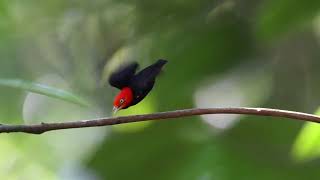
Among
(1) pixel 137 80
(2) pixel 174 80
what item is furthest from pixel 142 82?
(2) pixel 174 80

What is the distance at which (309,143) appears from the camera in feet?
1.58


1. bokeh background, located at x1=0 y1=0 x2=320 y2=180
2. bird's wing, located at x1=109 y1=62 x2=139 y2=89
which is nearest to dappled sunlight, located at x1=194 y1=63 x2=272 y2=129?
bokeh background, located at x1=0 y1=0 x2=320 y2=180

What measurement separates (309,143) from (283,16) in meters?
0.13

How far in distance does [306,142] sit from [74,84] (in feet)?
0.70

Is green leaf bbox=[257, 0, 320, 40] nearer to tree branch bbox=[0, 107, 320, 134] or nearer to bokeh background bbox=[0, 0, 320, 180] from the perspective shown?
bokeh background bbox=[0, 0, 320, 180]

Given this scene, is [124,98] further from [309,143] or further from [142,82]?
[309,143]

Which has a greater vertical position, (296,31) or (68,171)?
(296,31)

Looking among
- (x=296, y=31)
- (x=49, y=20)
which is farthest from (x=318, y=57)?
(x=49, y=20)

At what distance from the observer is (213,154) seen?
0.54 m

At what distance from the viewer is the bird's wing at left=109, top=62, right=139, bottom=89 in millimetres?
390

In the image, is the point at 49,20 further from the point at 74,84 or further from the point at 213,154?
the point at 213,154

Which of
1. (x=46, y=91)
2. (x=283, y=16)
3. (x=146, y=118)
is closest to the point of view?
(x=146, y=118)

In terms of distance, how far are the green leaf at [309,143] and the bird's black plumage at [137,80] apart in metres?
0.14

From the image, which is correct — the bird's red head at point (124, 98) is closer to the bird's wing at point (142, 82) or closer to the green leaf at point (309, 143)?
the bird's wing at point (142, 82)
